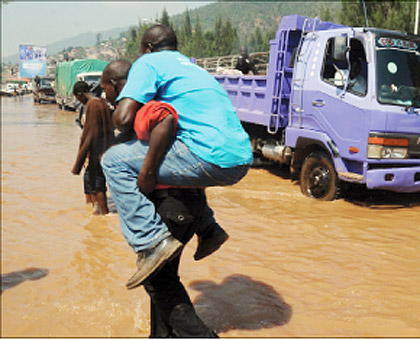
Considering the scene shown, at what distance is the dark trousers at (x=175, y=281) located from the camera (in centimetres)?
237

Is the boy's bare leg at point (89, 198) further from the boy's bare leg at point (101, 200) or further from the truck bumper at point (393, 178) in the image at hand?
the truck bumper at point (393, 178)

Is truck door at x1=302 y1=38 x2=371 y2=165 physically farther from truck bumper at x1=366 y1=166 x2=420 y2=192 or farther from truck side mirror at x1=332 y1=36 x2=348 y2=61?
truck bumper at x1=366 y1=166 x2=420 y2=192

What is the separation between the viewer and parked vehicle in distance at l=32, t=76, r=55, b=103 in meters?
33.5

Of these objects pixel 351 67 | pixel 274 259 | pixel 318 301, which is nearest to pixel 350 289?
pixel 318 301

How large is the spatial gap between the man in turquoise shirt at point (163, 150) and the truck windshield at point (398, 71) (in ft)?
14.0

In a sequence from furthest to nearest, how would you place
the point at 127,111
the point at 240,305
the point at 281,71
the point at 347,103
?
the point at 281,71
the point at 347,103
the point at 240,305
the point at 127,111

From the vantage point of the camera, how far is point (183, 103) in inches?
91.8

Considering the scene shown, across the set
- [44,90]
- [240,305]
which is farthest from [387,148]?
[44,90]

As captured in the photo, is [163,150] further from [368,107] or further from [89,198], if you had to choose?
[89,198]

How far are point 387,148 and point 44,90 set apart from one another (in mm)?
31528

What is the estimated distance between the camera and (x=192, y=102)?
233 centimetres

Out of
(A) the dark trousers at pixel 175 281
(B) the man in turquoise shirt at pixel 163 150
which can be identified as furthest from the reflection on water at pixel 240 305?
(B) the man in turquoise shirt at pixel 163 150

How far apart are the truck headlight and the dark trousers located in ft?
13.3

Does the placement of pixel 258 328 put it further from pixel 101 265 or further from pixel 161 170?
pixel 101 265
